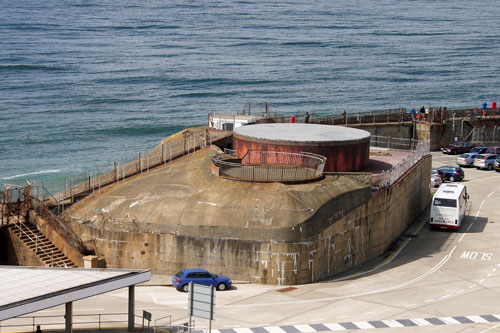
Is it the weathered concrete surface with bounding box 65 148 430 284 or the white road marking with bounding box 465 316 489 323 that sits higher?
the weathered concrete surface with bounding box 65 148 430 284

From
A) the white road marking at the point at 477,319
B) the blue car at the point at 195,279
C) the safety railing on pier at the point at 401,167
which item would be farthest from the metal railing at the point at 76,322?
the safety railing on pier at the point at 401,167

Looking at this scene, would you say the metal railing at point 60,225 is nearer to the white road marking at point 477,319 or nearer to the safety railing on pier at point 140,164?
the safety railing on pier at point 140,164

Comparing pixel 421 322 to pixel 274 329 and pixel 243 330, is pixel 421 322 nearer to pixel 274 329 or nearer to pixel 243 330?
pixel 274 329

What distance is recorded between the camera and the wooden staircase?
41562mm

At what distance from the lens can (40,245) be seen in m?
42.8

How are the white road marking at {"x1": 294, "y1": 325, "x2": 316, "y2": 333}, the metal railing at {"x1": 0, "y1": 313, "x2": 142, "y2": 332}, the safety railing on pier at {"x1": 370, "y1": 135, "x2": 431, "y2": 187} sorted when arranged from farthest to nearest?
the safety railing on pier at {"x1": 370, "y1": 135, "x2": 431, "y2": 187} < the white road marking at {"x1": 294, "y1": 325, "x2": 316, "y2": 333} < the metal railing at {"x1": 0, "y1": 313, "x2": 142, "y2": 332}

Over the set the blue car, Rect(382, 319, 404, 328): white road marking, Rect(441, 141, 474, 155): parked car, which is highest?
Rect(441, 141, 474, 155): parked car

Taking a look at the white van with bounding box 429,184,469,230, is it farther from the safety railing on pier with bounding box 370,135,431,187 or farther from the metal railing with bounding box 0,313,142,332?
the metal railing with bounding box 0,313,142,332

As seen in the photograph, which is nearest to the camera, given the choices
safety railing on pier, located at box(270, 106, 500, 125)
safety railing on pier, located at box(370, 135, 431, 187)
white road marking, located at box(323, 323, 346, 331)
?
white road marking, located at box(323, 323, 346, 331)

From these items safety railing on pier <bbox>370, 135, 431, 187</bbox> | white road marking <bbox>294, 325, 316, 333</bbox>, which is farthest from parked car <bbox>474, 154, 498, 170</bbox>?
white road marking <bbox>294, 325, 316, 333</bbox>

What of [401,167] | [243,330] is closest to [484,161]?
[401,167]

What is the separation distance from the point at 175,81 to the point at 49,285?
368 feet

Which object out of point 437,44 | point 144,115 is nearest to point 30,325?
point 144,115

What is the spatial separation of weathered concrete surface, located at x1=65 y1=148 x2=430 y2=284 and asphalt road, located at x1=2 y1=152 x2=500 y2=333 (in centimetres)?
134
